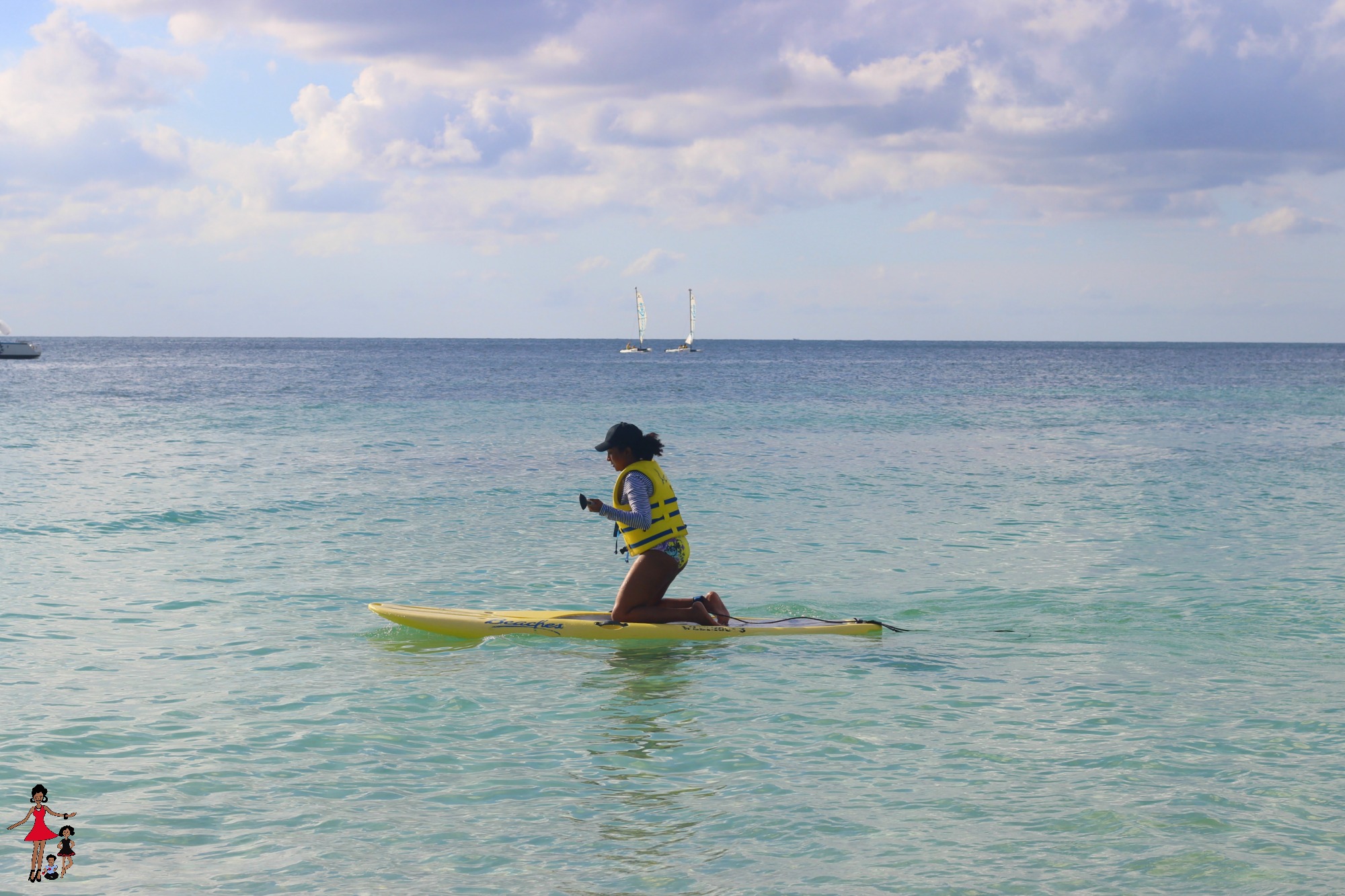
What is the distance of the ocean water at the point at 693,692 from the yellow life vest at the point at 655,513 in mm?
983

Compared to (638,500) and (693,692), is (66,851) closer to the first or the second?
(693,692)

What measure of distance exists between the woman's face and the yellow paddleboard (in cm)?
153

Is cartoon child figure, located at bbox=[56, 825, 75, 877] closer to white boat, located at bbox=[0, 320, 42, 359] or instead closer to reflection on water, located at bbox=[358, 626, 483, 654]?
reflection on water, located at bbox=[358, 626, 483, 654]

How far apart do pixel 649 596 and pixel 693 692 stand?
1.69m

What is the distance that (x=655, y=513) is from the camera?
9938 millimetres

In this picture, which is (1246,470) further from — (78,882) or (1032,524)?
(78,882)

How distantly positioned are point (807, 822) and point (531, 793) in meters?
1.62

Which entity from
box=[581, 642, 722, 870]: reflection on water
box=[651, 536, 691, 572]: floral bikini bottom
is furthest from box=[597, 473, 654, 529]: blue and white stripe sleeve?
box=[581, 642, 722, 870]: reflection on water

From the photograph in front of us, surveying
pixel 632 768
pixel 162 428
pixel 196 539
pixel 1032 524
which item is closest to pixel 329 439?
pixel 162 428

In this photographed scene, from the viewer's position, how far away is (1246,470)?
83.8 ft

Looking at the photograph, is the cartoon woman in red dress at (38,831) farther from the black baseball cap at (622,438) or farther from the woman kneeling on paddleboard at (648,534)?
the black baseball cap at (622,438)

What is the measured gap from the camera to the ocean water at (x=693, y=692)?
575cm

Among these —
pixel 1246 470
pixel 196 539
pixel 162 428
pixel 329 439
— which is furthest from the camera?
pixel 162 428

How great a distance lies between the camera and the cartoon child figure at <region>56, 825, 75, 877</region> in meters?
5.47
